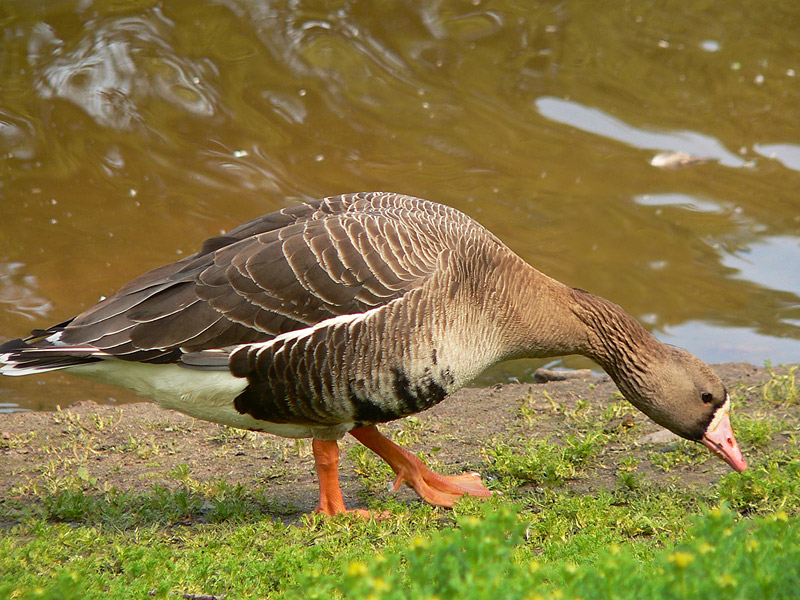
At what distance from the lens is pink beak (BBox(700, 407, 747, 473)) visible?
17.6 ft

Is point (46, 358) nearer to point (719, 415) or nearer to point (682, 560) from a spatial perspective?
point (682, 560)

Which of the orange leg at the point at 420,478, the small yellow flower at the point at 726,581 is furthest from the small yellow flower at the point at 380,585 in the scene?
the orange leg at the point at 420,478

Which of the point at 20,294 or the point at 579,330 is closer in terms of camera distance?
the point at 579,330

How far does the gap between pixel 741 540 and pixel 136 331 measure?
355 centimetres

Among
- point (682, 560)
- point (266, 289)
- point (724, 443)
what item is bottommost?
point (724, 443)

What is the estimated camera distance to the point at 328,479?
5.39 metres

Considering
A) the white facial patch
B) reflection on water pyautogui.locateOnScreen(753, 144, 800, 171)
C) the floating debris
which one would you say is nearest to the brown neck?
the white facial patch

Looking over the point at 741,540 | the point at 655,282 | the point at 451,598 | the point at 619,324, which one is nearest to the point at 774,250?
the point at 655,282

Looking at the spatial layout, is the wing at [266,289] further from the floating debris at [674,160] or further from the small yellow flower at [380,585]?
the floating debris at [674,160]

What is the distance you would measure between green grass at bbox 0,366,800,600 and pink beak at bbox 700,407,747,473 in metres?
0.13

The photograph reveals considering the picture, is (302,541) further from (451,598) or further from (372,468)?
(451,598)

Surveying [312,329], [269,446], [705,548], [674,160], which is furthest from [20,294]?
[674,160]

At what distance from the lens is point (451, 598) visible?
2.72 metres

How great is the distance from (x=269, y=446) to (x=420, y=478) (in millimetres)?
1568
